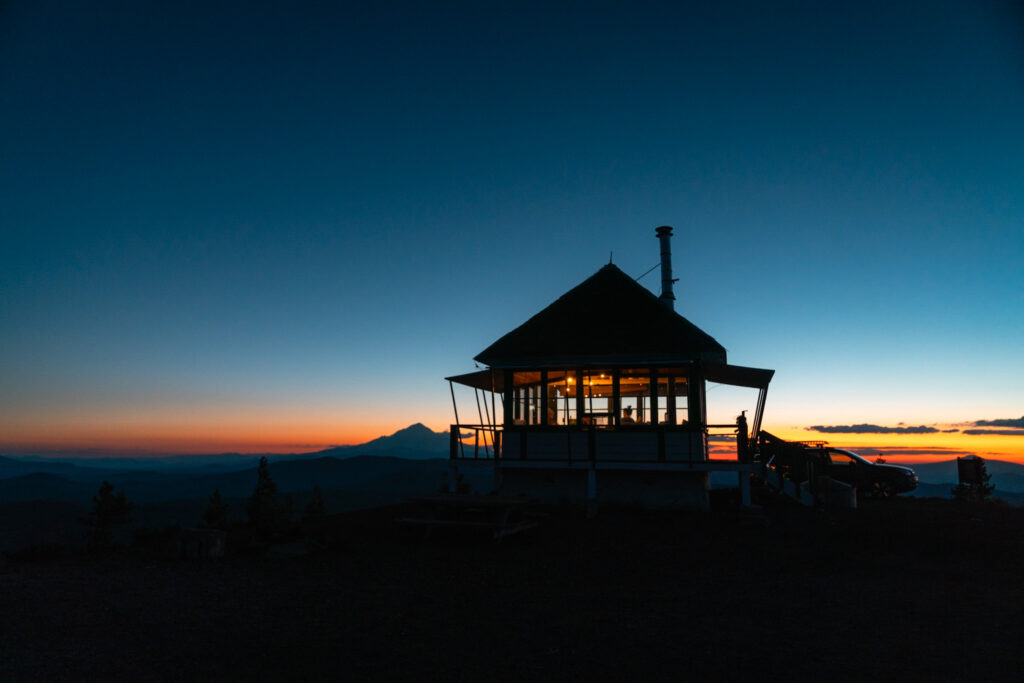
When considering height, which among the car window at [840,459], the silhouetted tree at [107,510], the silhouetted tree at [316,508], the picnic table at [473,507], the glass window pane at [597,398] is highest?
the glass window pane at [597,398]

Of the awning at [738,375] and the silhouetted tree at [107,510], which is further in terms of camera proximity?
the silhouetted tree at [107,510]

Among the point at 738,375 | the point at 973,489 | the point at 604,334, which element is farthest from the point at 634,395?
the point at 973,489

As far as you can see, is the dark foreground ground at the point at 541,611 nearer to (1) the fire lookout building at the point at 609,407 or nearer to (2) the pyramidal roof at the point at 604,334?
(1) the fire lookout building at the point at 609,407

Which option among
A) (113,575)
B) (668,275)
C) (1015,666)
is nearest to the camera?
(1015,666)

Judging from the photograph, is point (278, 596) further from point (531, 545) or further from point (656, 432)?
point (656, 432)

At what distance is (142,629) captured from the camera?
677cm

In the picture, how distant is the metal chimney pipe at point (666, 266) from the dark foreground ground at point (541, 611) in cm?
1000

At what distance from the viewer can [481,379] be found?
760 inches

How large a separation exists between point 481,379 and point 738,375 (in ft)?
25.4

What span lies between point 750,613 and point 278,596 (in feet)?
20.5

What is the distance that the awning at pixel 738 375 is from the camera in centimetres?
1644

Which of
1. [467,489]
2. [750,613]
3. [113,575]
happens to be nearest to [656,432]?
[467,489]

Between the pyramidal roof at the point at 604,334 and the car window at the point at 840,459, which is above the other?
the pyramidal roof at the point at 604,334

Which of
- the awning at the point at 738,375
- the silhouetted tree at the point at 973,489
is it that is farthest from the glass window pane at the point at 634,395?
the silhouetted tree at the point at 973,489
